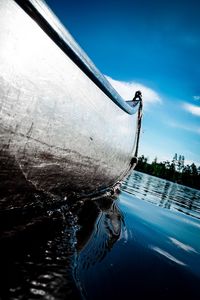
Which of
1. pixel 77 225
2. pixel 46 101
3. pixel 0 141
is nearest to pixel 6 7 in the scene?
pixel 46 101

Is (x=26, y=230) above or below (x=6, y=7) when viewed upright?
below

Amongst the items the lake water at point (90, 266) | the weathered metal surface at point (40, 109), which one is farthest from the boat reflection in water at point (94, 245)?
the weathered metal surface at point (40, 109)

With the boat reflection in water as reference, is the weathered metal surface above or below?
above

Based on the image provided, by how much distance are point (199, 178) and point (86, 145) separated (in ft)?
408

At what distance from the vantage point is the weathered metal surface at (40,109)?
4.31 feet

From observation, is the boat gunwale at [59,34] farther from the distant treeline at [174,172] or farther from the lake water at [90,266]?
the distant treeline at [174,172]

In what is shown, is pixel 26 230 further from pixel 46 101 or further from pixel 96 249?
pixel 46 101

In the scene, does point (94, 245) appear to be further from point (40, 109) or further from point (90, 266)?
point (40, 109)

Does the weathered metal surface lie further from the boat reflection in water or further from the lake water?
the boat reflection in water

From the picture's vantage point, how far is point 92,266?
171 centimetres

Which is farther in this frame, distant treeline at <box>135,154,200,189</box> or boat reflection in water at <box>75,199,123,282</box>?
distant treeline at <box>135,154,200,189</box>

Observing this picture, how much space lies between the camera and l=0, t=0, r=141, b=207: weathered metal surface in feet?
4.31

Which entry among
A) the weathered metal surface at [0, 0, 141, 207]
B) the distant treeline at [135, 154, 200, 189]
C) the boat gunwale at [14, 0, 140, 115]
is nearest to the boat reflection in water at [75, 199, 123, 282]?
the weathered metal surface at [0, 0, 141, 207]

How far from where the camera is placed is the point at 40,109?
5.27ft
